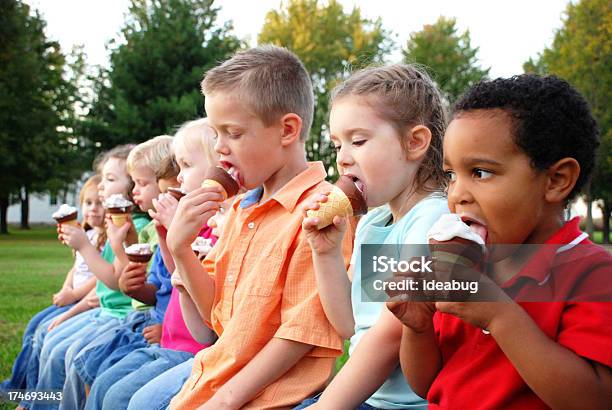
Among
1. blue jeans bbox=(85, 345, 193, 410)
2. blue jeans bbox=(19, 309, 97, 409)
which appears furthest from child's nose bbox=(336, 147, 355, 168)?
blue jeans bbox=(19, 309, 97, 409)

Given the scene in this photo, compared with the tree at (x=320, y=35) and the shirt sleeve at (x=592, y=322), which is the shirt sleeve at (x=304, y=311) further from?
the tree at (x=320, y=35)

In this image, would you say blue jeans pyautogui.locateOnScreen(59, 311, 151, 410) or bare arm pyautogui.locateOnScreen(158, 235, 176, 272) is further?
blue jeans pyautogui.locateOnScreen(59, 311, 151, 410)

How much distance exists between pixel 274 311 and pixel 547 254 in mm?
1286

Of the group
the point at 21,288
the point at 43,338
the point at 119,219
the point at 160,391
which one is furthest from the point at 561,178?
the point at 21,288

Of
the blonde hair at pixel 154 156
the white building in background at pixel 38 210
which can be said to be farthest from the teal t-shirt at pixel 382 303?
the white building in background at pixel 38 210

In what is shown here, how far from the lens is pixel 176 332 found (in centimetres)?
390

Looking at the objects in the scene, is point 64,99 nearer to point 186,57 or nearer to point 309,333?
point 186,57

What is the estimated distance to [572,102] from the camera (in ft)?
6.18

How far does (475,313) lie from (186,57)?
3223 cm

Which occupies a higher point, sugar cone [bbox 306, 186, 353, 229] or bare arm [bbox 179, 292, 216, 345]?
sugar cone [bbox 306, 186, 353, 229]

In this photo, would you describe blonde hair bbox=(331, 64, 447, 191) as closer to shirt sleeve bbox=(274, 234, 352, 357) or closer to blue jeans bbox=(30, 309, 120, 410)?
shirt sleeve bbox=(274, 234, 352, 357)

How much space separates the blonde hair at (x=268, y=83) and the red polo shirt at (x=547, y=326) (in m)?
1.41

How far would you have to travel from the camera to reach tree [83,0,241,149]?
31.5 meters

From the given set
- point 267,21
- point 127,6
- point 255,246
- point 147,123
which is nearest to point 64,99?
point 127,6
